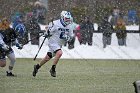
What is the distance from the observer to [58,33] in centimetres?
1880

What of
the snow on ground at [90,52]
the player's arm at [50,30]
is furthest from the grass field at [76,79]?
the snow on ground at [90,52]

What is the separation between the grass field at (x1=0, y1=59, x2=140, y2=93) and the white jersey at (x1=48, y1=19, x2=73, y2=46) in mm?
1029

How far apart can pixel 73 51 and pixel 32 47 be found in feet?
6.01

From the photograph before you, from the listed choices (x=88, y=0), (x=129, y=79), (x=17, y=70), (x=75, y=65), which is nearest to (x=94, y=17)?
(x=88, y=0)

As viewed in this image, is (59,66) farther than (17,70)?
Yes

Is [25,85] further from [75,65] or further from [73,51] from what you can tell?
[73,51]

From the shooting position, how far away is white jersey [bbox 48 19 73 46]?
18.8 meters

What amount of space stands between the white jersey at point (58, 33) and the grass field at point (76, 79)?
3.38 feet

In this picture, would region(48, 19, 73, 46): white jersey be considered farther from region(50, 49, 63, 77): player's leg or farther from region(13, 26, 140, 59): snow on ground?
region(13, 26, 140, 59): snow on ground

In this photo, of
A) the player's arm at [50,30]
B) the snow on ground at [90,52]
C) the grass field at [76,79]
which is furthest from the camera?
the snow on ground at [90,52]

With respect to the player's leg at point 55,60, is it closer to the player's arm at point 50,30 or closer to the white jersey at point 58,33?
the white jersey at point 58,33

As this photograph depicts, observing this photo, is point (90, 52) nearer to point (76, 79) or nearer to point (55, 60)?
point (55, 60)

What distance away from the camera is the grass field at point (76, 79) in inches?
585

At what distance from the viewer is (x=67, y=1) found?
3566 cm
